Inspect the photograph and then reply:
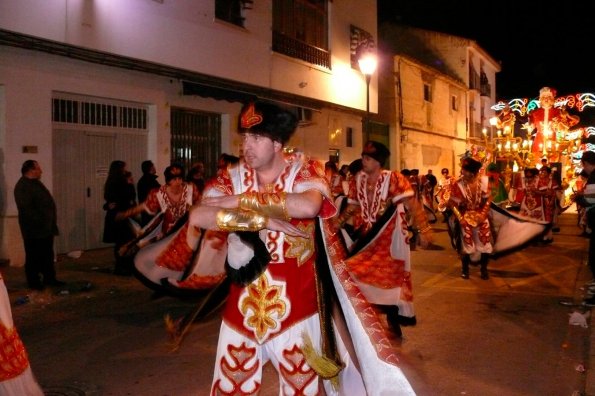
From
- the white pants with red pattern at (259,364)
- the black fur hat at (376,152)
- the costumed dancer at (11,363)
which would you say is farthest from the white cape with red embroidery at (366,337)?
the black fur hat at (376,152)

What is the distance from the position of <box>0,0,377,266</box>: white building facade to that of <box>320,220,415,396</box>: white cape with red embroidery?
880cm

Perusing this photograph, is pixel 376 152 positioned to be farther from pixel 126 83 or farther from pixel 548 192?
pixel 548 192

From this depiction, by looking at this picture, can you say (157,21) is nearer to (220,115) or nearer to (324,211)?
(220,115)

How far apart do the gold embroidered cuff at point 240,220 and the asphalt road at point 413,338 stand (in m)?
0.78

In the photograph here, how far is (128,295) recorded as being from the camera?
29.1ft

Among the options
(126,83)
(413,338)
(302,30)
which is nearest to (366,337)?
(413,338)

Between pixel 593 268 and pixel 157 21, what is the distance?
30.9 feet

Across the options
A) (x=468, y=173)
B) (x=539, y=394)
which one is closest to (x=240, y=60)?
(x=468, y=173)

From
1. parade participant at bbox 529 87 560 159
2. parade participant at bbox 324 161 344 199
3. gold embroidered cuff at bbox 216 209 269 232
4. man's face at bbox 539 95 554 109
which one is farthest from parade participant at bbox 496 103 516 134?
gold embroidered cuff at bbox 216 209 269 232

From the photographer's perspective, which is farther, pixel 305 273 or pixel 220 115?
pixel 220 115

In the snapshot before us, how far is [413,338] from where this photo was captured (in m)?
6.57

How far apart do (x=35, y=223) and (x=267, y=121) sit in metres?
6.74

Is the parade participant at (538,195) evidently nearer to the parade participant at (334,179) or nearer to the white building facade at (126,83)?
the parade participant at (334,179)

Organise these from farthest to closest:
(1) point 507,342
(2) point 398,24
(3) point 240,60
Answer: (2) point 398,24
(3) point 240,60
(1) point 507,342
